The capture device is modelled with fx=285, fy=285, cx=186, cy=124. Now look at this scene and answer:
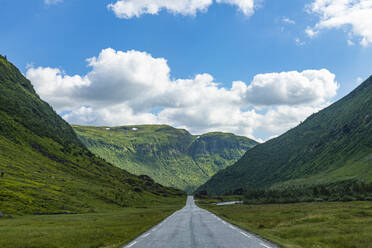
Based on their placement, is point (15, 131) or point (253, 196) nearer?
point (253, 196)

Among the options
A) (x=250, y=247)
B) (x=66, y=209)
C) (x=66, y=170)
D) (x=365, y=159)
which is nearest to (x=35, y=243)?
(x=250, y=247)

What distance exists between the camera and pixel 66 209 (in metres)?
80.3

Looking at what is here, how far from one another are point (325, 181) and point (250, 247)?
529 feet

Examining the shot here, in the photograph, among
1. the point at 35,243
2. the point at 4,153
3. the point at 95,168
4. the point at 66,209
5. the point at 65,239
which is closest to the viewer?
the point at 35,243

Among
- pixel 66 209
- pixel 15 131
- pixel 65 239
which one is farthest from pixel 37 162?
pixel 65 239

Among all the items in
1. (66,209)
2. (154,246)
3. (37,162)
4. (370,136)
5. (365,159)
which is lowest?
(66,209)

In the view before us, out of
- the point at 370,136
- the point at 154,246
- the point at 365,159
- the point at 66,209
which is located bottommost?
the point at 66,209

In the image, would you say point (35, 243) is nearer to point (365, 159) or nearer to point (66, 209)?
point (66, 209)

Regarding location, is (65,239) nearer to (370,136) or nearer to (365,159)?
(365,159)

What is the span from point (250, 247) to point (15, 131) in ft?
613

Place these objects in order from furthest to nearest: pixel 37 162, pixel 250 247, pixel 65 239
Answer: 1. pixel 37 162
2. pixel 65 239
3. pixel 250 247

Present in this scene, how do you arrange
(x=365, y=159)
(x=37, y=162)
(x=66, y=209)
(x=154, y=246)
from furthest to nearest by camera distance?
(x=365, y=159) < (x=37, y=162) < (x=66, y=209) < (x=154, y=246)

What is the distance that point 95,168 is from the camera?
190 metres

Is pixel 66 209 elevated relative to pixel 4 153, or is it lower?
lower
